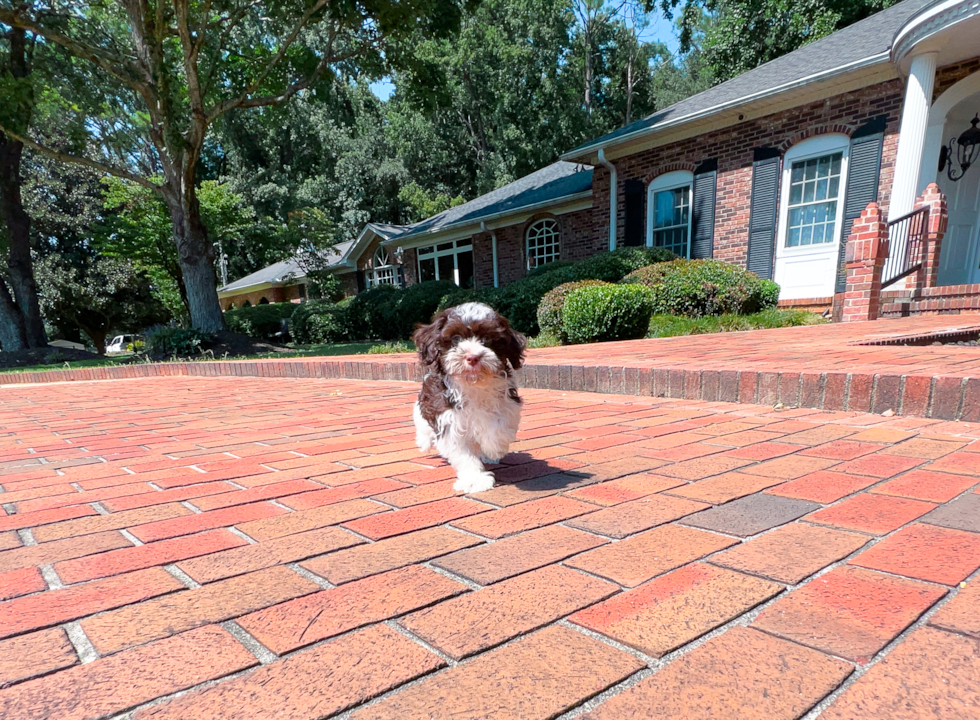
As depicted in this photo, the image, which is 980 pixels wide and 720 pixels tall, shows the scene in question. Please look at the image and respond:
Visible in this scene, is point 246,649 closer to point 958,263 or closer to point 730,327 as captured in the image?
point 730,327

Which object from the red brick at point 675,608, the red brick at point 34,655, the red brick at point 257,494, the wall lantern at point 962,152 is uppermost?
the wall lantern at point 962,152

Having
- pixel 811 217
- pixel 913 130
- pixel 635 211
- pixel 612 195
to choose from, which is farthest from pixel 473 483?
pixel 612 195

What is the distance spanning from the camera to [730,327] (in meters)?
8.95

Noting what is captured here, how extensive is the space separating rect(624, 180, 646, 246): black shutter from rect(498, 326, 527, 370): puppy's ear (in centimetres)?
1184

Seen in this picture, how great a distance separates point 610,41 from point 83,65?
26016 mm

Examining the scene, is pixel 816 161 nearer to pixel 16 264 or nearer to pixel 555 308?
pixel 555 308

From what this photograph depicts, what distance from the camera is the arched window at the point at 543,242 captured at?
17094 millimetres

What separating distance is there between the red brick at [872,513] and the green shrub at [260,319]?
81.3 feet

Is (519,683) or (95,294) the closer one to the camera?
(519,683)

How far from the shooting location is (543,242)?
17.5m

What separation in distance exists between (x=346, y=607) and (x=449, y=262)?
21.3 metres

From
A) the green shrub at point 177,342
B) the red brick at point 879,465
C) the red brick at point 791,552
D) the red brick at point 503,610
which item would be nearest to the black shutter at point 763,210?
the red brick at point 879,465

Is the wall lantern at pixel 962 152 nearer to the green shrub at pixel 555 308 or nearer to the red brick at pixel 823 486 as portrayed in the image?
the green shrub at pixel 555 308

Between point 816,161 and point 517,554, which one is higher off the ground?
point 816,161
